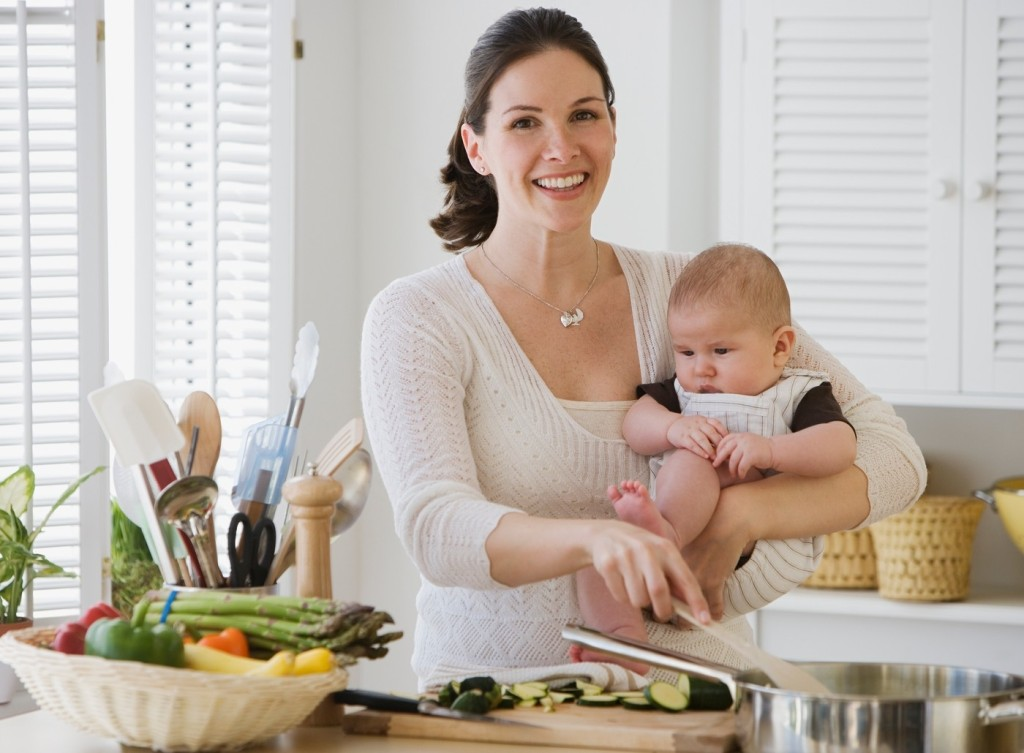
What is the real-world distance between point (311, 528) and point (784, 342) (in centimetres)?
79

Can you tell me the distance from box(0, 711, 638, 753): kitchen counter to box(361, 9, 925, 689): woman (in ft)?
0.95

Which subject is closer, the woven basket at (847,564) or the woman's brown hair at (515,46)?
the woman's brown hair at (515,46)


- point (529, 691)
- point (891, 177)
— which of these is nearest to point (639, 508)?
point (529, 691)

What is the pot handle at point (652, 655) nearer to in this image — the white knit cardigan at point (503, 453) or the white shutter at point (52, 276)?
the white knit cardigan at point (503, 453)

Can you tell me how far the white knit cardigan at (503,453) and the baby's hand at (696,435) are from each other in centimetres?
12

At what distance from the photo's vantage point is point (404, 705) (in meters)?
1.43

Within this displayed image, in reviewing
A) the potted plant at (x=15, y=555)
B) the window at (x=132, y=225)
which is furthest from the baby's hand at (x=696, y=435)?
the window at (x=132, y=225)

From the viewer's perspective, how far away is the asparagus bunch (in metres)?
1.38

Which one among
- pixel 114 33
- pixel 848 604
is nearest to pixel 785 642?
pixel 848 604

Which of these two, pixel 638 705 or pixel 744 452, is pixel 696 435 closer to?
pixel 744 452

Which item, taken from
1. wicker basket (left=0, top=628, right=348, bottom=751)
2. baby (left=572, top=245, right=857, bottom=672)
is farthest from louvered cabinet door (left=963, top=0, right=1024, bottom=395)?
wicker basket (left=0, top=628, right=348, bottom=751)

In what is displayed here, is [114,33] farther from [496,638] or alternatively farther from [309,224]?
[496,638]

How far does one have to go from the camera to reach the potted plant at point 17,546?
246 centimetres

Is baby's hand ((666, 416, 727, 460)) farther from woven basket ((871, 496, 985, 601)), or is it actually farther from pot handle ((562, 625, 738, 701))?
woven basket ((871, 496, 985, 601))
